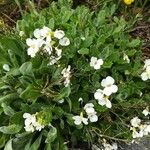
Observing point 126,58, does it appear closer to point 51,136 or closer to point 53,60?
point 53,60

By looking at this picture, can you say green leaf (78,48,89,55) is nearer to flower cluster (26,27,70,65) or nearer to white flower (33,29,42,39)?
flower cluster (26,27,70,65)

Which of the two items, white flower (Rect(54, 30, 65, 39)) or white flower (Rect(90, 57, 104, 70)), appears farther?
white flower (Rect(90, 57, 104, 70))

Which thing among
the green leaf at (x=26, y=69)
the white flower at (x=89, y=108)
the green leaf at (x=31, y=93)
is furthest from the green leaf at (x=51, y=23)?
the white flower at (x=89, y=108)

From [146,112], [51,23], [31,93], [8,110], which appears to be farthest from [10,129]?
[146,112]

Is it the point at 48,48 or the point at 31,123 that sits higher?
the point at 48,48

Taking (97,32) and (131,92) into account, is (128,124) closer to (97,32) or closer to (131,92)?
(131,92)

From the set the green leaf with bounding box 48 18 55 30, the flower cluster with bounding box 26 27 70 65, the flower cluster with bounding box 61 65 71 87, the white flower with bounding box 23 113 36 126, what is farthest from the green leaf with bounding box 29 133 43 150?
the green leaf with bounding box 48 18 55 30

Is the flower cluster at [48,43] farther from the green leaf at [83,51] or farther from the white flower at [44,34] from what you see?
the green leaf at [83,51]
